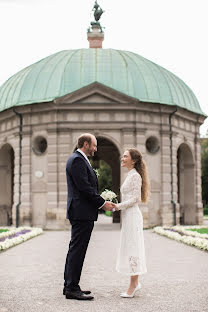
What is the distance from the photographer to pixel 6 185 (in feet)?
100

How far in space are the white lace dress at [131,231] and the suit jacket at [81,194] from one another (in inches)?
16.1

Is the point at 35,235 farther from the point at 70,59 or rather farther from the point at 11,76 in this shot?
the point at 11,76

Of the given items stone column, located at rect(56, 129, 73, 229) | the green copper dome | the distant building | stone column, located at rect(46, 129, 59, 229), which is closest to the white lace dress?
the distant building

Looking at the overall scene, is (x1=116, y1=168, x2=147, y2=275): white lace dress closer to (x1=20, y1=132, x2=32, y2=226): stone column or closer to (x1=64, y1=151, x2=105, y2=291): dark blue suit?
(x1=64, y1=151, x2=105, y2=291): dark blue suit

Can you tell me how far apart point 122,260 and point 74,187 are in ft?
4.34

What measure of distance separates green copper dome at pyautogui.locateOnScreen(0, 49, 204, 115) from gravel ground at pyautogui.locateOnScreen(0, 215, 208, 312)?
47.2 ft

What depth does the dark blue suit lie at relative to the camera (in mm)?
7184

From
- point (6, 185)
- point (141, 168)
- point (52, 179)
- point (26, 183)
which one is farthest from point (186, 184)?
point (141, 168)

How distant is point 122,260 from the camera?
24.3 ft

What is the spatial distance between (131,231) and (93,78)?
20147 millimetres

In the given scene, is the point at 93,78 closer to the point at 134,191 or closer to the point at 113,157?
the point at 113,157

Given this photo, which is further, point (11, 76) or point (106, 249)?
point (11, 76)

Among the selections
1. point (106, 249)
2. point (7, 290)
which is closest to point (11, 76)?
point (106, 249)

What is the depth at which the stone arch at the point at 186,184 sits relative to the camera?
96.7 feet
